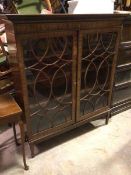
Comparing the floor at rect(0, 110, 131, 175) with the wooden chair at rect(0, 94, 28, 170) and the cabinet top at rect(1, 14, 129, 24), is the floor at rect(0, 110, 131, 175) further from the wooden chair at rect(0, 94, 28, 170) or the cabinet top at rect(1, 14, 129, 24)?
the cabinet top at rect(1, 14, 129, 24)

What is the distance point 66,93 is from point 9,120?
1.76 ft

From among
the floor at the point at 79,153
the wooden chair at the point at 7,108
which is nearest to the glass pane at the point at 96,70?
the floor at the point at 79,153

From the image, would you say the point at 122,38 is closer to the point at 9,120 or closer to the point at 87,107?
the point at 87,107

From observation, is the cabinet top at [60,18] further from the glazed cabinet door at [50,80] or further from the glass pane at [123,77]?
the glass pane at [123,77]

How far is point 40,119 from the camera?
1569mm

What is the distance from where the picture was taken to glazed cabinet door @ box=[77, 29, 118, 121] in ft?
5.17

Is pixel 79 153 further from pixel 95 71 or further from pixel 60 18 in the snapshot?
pixel 60 18

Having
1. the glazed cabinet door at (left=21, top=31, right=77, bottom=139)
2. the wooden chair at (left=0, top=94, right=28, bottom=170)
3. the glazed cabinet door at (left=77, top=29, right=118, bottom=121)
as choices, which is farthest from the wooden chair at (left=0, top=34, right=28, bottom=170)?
the glazed cabinet door at (left=77, top=29, right=118, bottom=121)

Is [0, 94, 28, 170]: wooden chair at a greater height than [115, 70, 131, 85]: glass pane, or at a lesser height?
greater

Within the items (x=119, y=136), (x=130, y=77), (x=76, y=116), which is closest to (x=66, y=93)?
(x=76, y=116)

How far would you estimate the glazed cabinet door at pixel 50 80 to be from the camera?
1.33 meters

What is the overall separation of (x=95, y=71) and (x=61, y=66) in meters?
0.38

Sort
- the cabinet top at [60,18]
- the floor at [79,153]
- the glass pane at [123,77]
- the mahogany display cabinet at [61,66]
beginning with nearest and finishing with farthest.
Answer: the cabinet top at [60,18] → the mahogany display cabinet at [61,66] → the floor at [79,153] → the glass pane at [123,77]

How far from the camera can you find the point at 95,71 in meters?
1.72
